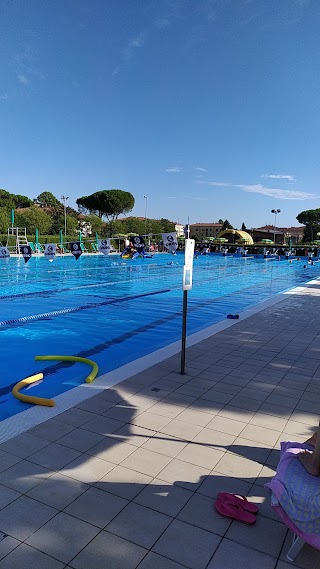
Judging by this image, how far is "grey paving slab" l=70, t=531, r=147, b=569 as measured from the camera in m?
2.06

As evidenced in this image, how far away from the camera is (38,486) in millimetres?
2715

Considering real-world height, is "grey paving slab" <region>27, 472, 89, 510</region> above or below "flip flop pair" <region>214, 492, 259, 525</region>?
below

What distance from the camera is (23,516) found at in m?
2.41

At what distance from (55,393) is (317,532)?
352 cm

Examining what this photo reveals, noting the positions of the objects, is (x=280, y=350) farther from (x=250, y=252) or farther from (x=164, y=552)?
(x=250, y=252)

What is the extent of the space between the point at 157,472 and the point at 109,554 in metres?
0.83

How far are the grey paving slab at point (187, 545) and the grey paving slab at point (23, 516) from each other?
0.72m

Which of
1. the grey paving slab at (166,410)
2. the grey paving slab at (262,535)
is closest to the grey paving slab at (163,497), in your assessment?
the grey paving slab at (262,535)

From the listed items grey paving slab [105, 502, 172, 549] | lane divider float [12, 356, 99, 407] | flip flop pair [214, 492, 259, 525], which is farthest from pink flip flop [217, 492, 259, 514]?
lane divider float [12, 356, 99, 407]

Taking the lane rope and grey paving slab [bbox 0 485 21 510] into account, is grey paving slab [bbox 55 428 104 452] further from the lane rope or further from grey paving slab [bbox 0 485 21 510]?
the lane rope

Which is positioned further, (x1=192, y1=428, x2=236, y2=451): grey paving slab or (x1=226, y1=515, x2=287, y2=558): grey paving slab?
(x1=192, y1=428, x2=236, y2=451): grey paving slab

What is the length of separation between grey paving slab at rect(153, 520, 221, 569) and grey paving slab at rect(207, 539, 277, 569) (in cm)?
4

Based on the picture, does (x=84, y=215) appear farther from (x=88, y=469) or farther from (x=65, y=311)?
(x=88, y=469)

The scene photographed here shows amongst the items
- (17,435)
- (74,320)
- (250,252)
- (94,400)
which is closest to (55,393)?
(94,400)
